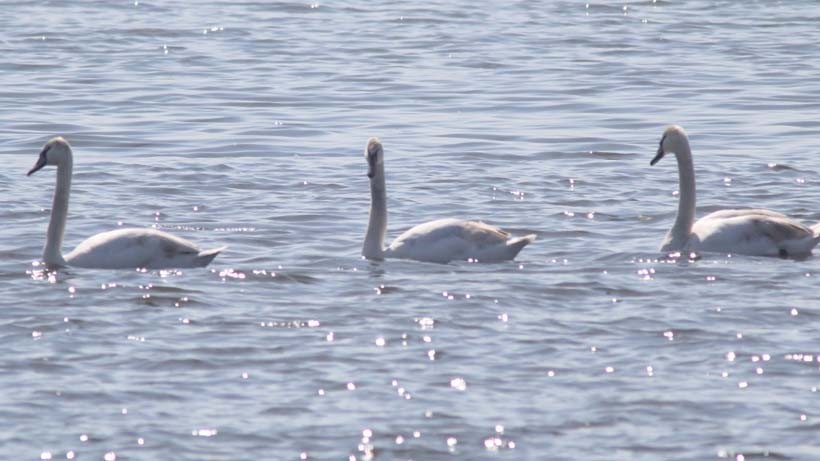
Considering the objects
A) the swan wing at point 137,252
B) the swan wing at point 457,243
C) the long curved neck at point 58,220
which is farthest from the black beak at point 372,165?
the long curved neck at point 58,220

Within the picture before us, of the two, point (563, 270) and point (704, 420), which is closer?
point (704, 420)

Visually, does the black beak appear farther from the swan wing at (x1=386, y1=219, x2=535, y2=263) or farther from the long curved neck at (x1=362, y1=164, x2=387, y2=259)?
the swan wing at (x1=386, y1=219, x2=535, y2=263)

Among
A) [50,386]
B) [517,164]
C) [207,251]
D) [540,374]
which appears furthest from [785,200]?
[50,386]

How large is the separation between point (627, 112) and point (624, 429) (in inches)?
547

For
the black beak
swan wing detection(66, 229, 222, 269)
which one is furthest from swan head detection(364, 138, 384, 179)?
swan wing detection(66, 229, 222, 269)

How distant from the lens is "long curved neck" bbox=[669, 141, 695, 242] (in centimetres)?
1356

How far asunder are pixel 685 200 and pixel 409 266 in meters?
2.20

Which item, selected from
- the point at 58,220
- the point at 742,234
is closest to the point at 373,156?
the point at 58,220

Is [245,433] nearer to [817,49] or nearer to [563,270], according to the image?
[563,270]

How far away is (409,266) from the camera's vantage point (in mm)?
12938

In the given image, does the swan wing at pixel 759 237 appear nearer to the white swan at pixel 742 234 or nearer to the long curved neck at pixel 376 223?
the white swan at pixel 742 234

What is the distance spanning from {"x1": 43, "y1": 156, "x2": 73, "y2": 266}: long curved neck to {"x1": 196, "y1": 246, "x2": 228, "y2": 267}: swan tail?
918 millimetres

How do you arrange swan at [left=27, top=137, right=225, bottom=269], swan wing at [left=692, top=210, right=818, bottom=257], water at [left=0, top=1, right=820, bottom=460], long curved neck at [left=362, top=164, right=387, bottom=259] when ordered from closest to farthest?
water at [left=0, top=1, right=820, bottom=460]
swan at [left=27, top=137, right=225, bottom=269]
swan wing at [left=692, top=210, right=818, bottom=257]
long curved neck at [left=362, top=164, right=387, bottom=259]

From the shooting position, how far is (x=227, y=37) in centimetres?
3141
